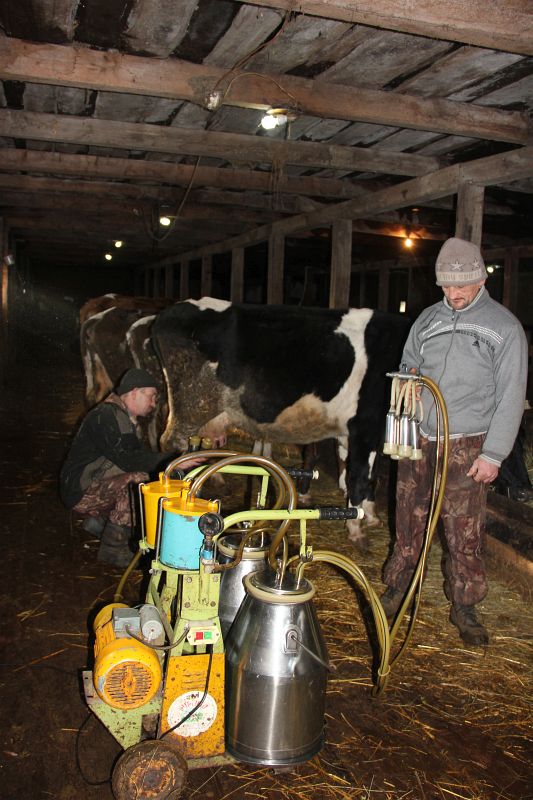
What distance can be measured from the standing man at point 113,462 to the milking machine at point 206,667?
84.9 inches

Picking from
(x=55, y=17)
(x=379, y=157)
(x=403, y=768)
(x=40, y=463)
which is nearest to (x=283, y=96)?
(x=55, y=17)

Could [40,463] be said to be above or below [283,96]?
below

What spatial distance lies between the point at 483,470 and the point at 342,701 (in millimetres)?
1445

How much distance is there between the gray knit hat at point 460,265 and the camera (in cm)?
362

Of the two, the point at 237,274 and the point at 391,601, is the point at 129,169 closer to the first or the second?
the point at 237,274

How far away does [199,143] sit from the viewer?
6082 millimetres

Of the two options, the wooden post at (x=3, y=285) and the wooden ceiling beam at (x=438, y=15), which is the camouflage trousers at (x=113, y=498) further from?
the wooden post at (x=3, y=285)

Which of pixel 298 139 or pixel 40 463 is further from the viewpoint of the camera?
pixel 40 463

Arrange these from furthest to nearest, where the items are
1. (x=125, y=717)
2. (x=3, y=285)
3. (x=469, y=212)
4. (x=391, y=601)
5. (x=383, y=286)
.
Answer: (x=383, y=286) → (x=3, y=285) → (x=469, y=212) → (x=391, y=601) → (x=125, y=717)

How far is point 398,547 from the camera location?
412 centimetres

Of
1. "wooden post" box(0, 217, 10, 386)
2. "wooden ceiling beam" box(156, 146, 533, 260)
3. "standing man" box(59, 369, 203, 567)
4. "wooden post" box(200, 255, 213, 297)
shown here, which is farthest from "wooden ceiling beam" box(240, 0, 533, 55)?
"wooden post" box(200, 255, 213, 297)

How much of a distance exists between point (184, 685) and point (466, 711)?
1.62m

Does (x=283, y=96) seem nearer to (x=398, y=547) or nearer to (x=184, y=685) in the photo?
(x=398, y=547)

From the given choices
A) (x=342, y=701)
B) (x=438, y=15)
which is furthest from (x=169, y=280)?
(x=342, y=701)
